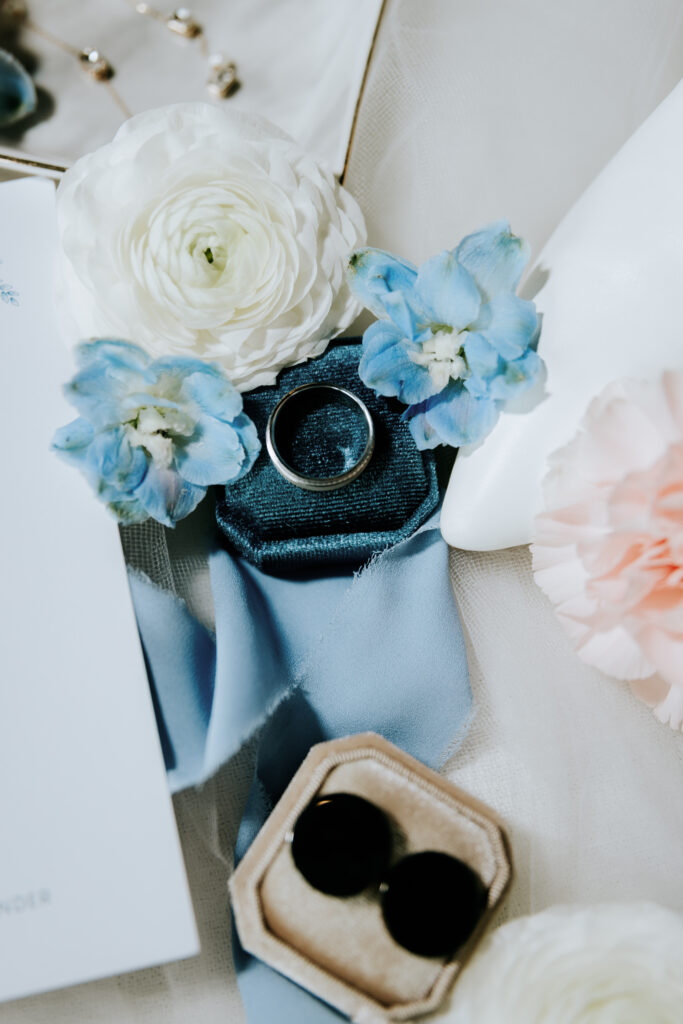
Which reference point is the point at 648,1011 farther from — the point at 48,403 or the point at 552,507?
A: the point at 48,403

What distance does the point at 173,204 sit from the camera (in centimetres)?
36

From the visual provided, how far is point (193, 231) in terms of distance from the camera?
1.19 feet

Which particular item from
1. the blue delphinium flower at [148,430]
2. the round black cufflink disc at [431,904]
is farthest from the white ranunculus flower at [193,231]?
the round black cufflink disc at [431,904]

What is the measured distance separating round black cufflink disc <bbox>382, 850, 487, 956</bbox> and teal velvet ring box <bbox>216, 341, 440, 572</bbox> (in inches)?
6.5

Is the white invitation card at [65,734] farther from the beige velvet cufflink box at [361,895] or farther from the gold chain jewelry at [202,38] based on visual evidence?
the gold chain jewelry at [202,38]

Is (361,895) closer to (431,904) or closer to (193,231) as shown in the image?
(431,904)

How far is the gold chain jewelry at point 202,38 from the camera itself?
43 cm

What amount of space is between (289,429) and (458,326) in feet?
0.39

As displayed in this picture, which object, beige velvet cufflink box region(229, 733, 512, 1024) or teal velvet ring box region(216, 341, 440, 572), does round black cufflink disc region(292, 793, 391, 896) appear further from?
teal velvet ring box region(216, 341, 440, 572)

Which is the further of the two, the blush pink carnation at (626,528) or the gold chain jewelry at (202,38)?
the gold chain jewelry at (202,38)

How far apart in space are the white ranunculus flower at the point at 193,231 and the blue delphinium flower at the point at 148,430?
27mm

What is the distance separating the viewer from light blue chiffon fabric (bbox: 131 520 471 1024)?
394mm

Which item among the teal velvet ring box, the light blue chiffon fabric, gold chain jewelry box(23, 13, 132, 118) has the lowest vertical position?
the light blue chiffon fabric

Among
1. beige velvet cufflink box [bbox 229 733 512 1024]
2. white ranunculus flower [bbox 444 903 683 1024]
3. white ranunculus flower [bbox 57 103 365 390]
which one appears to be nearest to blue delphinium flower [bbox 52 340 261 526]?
white ranunculus flower [bbox 57 103 365 390]
